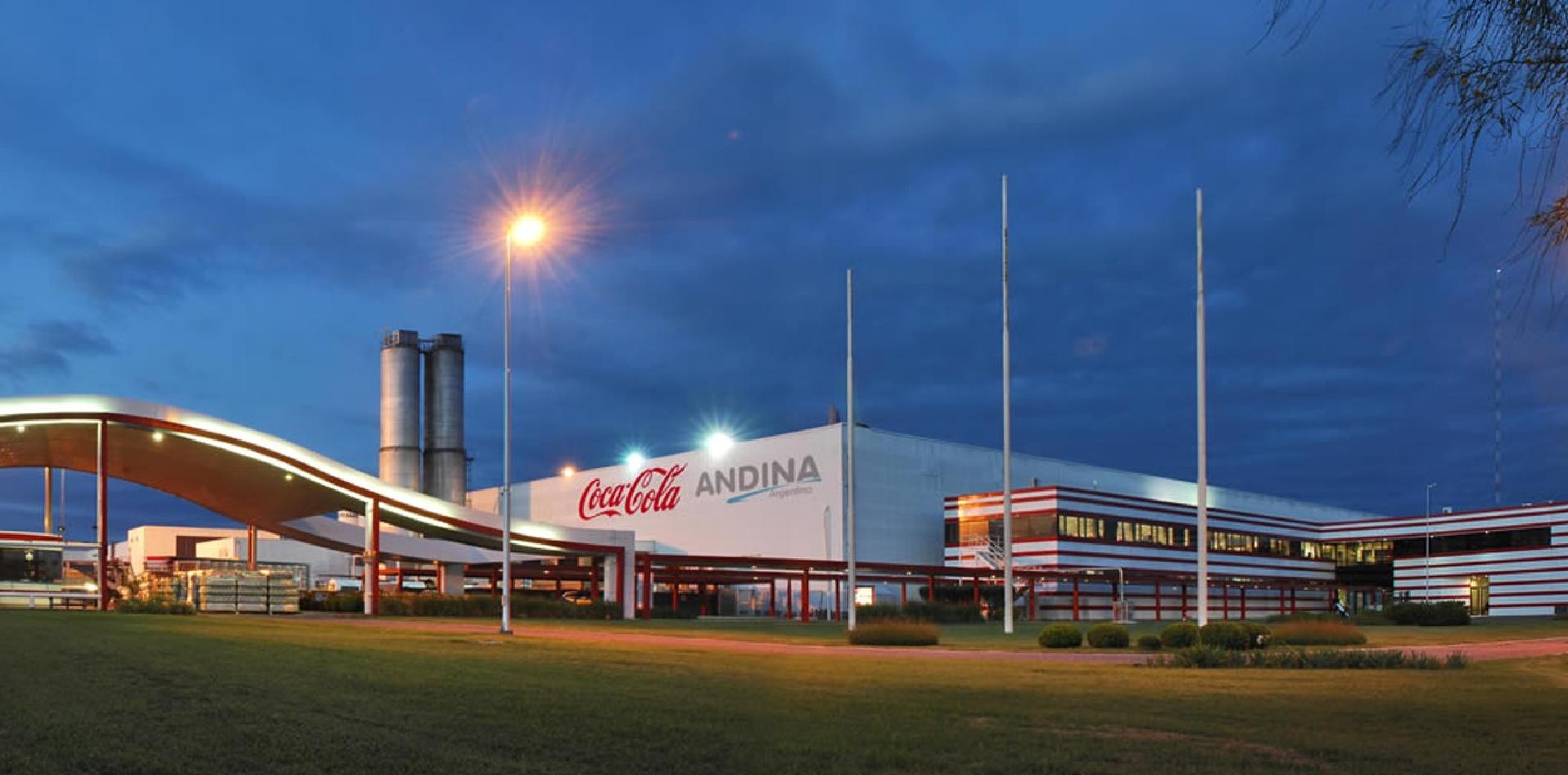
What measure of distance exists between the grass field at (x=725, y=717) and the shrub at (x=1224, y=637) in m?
7.75

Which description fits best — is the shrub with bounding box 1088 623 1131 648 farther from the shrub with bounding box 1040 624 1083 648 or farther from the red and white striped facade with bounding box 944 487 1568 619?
the red and white striped facade with bounding box 944 487 1568 619

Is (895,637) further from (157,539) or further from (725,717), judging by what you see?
(157,539)

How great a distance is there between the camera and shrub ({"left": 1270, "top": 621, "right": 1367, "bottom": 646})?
33375 mm

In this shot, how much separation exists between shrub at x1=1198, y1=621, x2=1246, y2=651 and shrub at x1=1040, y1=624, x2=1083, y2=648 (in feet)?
11.0

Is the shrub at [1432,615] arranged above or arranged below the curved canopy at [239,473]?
below

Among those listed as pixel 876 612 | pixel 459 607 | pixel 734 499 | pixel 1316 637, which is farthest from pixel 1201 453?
pixel 734 499

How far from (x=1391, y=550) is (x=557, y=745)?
107 metres

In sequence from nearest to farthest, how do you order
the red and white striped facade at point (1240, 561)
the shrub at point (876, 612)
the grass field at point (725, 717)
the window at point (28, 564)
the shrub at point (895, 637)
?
the grass field at point (725, 717) → the shrub at point (895, 637) → the window at point (28, 564) → the shrub at point (876, 612) → the red and white striped facade at point (1240, 561)

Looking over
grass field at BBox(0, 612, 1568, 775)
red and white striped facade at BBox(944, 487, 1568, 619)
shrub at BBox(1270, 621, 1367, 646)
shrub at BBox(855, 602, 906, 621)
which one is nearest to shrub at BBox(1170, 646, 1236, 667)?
grass field at BBox(0, 612, 1568, 775)

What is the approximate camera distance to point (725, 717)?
40.5ft

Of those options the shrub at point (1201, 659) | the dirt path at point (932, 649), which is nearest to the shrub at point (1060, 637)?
the dirt path at point (932, 649)

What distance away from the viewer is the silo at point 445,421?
94.4m

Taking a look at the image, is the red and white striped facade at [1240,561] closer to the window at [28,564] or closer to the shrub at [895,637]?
the shrub at [895,637]

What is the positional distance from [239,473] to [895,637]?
37.1 metres
